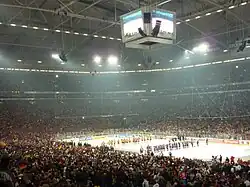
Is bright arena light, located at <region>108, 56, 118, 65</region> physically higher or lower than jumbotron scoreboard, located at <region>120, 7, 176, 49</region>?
higher

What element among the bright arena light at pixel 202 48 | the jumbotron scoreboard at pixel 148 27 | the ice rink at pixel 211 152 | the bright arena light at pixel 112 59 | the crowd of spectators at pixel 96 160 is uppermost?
the bright arena light at pixel 202 48

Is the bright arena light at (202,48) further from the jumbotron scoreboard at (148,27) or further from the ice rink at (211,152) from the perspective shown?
the jumbotron scoreboard at (148,27)

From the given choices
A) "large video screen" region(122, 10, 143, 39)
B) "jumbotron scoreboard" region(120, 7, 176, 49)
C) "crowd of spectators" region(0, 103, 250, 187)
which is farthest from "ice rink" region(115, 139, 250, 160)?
"large video screen" region(122, 10, 143, 39)

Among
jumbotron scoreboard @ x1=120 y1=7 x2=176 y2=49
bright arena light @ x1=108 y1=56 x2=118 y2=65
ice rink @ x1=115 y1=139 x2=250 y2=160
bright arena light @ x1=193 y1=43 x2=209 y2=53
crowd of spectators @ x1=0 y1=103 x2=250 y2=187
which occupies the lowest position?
ice rink @ x1=115 y1=139 x2=250 y2=160

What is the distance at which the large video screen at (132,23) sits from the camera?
14063mm

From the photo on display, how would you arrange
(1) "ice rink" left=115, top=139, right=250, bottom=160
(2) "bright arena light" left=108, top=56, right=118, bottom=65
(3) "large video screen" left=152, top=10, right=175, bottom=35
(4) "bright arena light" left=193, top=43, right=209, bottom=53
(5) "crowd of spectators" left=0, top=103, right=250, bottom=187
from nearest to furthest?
(5) "crowd of spectators" left=0, top=103, right=250, bottom=187, (3) "large video screen" left=152, top=10, right=175, bottom=35, (1) "ice rink" left=115, top=139, right=250, bottom=160, (4) "bright arena light" left=193, top=43, right=209, bottom=53, (2) "bright arena light" left=108, top=56, right=118, bottom=65

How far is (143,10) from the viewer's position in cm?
1384

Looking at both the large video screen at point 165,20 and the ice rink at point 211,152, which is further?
the ice rink at point 211,152

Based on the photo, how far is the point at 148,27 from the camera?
1380cm

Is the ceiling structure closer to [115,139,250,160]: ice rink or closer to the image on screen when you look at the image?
[115,139,250,160]: ice rink

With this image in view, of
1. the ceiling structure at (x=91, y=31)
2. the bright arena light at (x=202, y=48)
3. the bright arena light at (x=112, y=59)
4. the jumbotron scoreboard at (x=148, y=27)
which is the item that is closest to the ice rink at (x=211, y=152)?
the ceiling structure at (x=91, y=31)

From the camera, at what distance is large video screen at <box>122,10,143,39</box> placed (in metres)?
14.1

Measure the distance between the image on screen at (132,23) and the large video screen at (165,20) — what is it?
60 cm

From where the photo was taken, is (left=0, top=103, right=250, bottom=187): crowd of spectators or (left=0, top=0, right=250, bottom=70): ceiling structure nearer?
(left=0, top=103, right=250, bottom=187): crowd of spectators
